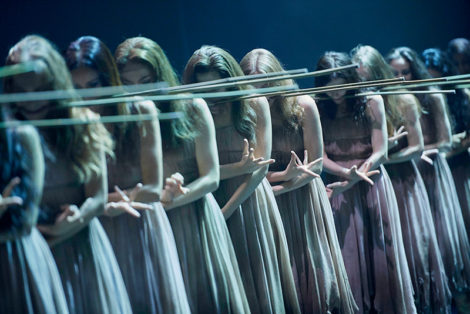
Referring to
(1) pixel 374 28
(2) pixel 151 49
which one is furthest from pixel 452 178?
(2) pixel 151 49

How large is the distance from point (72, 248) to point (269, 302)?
966 mm

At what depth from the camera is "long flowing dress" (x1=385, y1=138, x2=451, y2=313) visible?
12.4 feet

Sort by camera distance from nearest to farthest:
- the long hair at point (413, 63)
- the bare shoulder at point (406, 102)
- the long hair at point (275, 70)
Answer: the long hair at point (275, 70), the bare shoulder at point (406, 102), the long hair at point (413, 63)

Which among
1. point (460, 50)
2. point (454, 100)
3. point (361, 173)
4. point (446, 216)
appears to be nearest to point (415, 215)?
point (446, 216)

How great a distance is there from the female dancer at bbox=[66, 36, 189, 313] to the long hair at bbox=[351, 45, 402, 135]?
1.50m

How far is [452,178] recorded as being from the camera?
432 centimetres

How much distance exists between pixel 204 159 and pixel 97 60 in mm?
531

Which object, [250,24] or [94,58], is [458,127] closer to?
[250,24]

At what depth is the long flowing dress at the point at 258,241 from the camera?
2.81 metres

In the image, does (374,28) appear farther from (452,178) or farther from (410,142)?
(452,178)

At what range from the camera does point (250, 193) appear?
2871 mm

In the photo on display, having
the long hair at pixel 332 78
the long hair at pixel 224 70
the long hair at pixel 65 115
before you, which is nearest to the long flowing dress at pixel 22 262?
the long hair at pixel 65 115

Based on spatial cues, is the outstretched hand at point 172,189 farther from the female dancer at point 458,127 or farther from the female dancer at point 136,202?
the female dancer at point 458,127

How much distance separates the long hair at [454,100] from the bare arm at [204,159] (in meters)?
2.11
